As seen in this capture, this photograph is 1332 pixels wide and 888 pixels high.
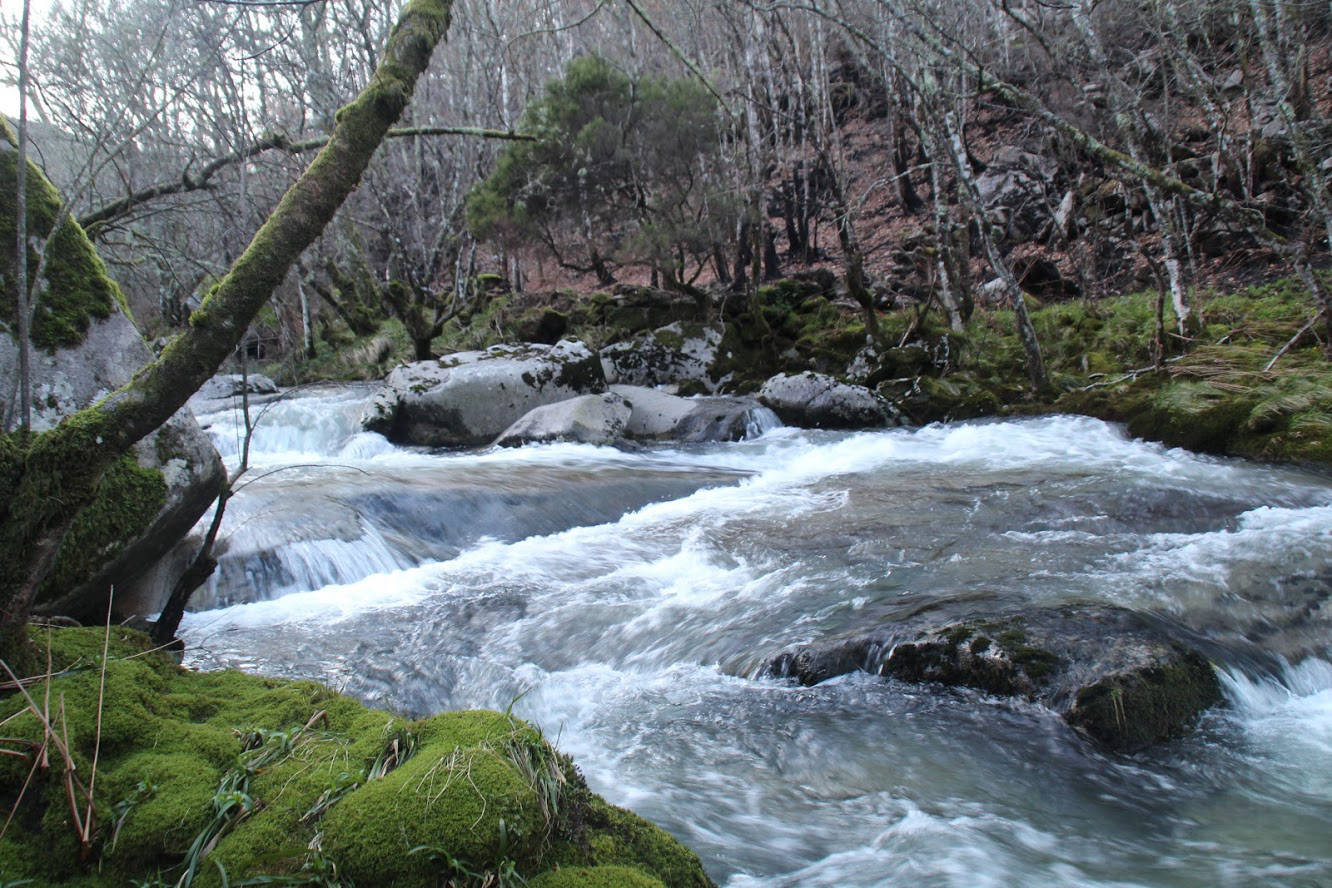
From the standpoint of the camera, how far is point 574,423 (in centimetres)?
1119

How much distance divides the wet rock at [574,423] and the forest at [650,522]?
74mm

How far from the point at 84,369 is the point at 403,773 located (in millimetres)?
3174

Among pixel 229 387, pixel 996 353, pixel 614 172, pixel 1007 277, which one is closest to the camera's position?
pixel 1007 277

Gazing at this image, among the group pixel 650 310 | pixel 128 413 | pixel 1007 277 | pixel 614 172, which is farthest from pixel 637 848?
pixel 650 310

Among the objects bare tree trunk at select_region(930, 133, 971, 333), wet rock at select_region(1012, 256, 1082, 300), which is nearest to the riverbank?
bare tree trunk at select_region(930, 133, 971, 333)

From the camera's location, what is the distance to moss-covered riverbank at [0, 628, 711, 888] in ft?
5.98

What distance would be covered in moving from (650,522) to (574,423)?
3.89 metres

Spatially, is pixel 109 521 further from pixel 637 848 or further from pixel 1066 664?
pixel 1066 664

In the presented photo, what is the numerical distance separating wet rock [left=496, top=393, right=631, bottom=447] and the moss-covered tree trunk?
840 cm

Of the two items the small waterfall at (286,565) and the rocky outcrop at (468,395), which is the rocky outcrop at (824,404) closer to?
the rocky outcrop at (468,395)

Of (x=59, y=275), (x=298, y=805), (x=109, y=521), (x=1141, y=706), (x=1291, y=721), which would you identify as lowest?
(x=1291, y=721)

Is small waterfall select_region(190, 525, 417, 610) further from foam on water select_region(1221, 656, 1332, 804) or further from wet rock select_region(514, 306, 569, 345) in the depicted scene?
wet rock select_region(514, 306, 569, 345)

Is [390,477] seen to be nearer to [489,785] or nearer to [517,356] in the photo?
[517,356]

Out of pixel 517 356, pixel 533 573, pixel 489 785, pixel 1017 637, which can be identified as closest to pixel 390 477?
pixel 533 573
